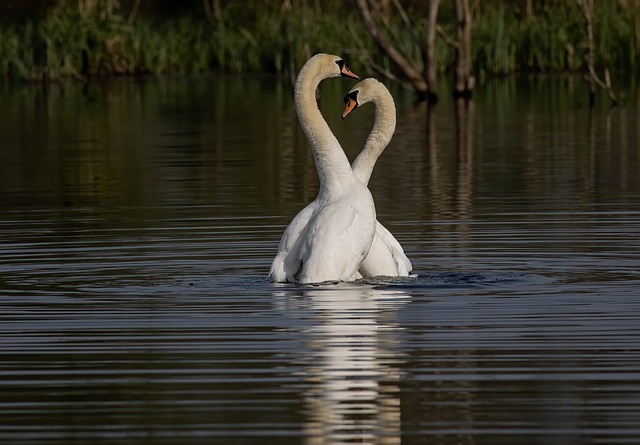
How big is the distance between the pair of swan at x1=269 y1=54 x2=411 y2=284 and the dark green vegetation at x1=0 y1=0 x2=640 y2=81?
23.1m

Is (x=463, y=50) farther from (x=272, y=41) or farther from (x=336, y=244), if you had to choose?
(x=336, y=244)

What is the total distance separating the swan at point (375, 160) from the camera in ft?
34.3

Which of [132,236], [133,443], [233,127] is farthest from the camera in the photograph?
[233,127]

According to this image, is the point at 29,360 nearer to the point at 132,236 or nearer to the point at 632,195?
the point at 132,236

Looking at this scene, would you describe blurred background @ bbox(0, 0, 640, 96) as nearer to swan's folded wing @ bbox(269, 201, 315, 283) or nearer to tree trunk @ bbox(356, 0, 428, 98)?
tree trunk @ bbox(356, 0, 428, 98)

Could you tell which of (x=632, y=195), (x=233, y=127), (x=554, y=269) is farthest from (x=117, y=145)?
(x=554, y=269)

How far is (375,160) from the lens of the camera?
11273 mm

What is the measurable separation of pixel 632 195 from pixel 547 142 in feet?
23.7

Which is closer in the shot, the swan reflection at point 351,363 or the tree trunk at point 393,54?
the swan reflection at point 351,363

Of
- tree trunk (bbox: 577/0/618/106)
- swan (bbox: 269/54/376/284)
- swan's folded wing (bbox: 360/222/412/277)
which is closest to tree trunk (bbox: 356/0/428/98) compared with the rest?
tree trunk (bbox: 577/0/618/106)

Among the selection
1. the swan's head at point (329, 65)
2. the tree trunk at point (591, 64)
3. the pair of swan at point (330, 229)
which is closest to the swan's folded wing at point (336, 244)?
the pair of swan at point (330, 229)

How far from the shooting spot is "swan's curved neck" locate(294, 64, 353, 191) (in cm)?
1033

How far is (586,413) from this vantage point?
632cm

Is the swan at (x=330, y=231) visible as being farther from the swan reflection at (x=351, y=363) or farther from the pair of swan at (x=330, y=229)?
the swan reflection at (x=351, y=363)
